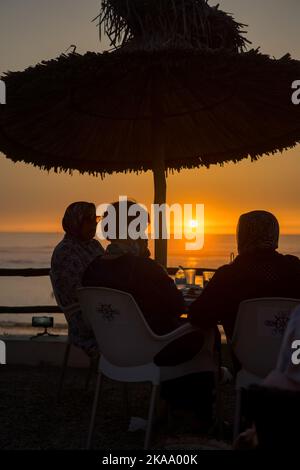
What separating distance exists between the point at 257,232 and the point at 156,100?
225 cm

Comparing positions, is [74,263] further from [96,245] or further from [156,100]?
[156,100]

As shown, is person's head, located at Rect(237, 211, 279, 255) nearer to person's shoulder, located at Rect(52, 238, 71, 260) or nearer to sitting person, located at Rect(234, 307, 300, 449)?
person's shoulder, located at Rect(52, 238, 71, 260)

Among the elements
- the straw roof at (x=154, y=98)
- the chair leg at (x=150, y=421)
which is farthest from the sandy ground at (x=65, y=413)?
the straw roof at (x=154, y=98)

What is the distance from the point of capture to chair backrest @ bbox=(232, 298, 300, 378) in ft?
9.15

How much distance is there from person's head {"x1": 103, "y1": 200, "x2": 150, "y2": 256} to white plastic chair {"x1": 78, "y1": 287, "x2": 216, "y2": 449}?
12.8 inches

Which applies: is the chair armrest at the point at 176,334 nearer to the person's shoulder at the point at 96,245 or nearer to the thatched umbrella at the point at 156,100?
the person's shoulder at the point at 96,245

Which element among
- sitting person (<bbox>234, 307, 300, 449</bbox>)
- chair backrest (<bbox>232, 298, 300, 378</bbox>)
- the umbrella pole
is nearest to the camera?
sitting person (<bbox>234, 307, 300, 449</bbox>)

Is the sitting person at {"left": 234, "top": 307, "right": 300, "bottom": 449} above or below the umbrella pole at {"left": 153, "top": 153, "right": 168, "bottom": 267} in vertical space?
below

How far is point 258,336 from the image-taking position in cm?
289

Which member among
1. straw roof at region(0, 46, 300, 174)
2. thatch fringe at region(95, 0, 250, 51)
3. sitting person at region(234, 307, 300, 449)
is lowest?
sitting person at region(234, 307, 300, 449)

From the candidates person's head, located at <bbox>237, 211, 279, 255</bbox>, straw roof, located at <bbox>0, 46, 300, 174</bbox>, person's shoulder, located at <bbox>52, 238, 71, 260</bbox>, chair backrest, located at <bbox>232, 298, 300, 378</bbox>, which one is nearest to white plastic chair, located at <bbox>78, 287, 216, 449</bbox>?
chair backrest, located at <bbox>232, 298, 300, 378</bbox>

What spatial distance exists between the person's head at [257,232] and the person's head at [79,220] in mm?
1427

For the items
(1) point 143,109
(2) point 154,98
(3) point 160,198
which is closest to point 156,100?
(2) point 154,98

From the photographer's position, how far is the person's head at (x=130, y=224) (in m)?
3.24
